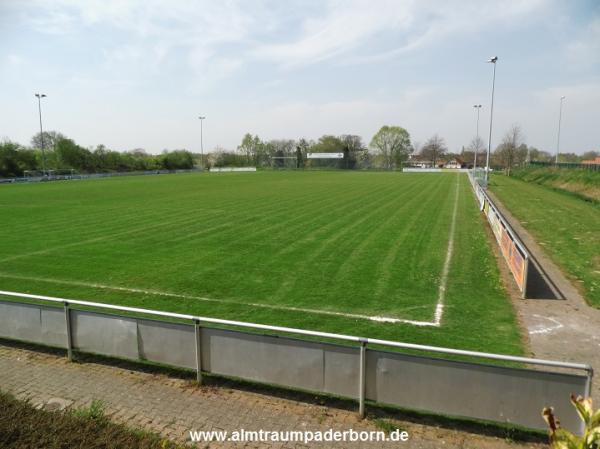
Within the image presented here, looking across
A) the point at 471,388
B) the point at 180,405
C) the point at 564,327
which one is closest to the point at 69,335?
the point at 180,405

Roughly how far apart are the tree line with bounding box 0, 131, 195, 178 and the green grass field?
6370cm

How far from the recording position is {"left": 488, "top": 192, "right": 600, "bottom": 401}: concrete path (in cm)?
725

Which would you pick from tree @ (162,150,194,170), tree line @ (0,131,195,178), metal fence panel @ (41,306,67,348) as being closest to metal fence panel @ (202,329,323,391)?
metal fence panel @ (41,306,67,348)

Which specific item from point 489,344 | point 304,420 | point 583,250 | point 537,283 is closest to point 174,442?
point 304,420

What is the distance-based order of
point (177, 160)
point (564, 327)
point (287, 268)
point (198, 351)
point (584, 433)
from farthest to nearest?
point (177, 160), point (287, 268), point (564, 327), point (198, 351), point (584, 433)

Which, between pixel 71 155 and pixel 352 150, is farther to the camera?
pixel 352 150

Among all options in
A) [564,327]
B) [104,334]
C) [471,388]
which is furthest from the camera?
[564,327]

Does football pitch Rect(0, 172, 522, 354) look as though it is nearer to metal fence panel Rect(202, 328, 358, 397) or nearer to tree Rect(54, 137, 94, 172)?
metal fence panel Rect(202, 328, 358, 397)

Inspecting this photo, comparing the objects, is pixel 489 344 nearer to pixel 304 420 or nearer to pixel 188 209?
pixel 304 420

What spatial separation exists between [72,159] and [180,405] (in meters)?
88.0

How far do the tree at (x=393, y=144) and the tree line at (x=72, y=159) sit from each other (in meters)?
60.7

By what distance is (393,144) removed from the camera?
13425cm

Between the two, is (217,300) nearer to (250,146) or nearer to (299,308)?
(299,308)

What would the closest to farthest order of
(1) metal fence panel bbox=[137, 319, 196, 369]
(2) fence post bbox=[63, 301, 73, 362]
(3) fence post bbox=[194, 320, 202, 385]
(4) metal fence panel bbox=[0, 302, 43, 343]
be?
(3) fence post bbox=[194, 320, 202, 385] → (1) metal fence panel bbox=[137, 319, 196, 369] → (2) fence post bbox=[63, 301, 73, 362] → (4) metal fence panel bbox=[0, 302, 43, 343]
